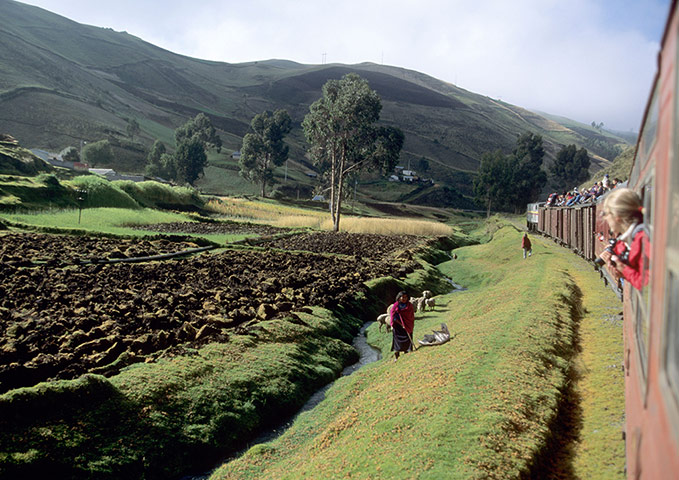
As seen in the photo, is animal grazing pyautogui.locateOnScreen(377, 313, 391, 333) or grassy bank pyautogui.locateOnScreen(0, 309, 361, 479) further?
animal grazing pyautogui.locateOnScreen(377, 313, 391, 333)

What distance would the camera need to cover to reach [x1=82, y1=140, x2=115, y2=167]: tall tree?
383 feet

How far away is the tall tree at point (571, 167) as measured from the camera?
124m

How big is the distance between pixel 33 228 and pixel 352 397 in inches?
1182

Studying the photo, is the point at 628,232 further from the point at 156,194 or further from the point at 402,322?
the point at 156,194

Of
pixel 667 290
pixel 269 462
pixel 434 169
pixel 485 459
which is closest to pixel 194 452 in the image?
pixel 269 462

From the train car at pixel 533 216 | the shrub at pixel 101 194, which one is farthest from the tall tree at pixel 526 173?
the shrub at pixel 101 194

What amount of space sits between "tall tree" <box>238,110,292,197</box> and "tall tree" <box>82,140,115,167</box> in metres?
32.0

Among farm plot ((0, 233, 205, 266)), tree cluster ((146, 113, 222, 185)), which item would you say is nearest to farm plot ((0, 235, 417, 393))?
farm plot ((0, 233, 205, 266))

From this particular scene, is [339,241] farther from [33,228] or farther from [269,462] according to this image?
[269,462]

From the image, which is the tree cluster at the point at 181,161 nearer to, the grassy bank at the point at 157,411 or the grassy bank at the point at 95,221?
the grassy bank at the point at 95,221

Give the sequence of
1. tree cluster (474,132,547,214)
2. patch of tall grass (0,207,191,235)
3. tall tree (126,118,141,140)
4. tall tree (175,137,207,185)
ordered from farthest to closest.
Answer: tall tree (126,118,141,140) < tall tree (175,137,207,185) < tree cluster (474,132,547,214) < patch of tall grass (0,207,191,235)

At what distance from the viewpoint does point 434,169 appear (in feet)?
570

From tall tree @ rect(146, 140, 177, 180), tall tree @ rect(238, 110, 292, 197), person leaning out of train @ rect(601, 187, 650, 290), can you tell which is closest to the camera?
person leaning out of train @ rect(601, 187, 650, 290)

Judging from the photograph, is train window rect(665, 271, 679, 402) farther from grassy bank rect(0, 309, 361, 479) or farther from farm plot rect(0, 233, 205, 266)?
farm plot rect(0, 233, 205, 266)
